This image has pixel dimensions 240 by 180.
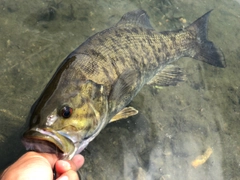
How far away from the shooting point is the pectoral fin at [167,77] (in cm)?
351

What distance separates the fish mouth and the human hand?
0.15 ft

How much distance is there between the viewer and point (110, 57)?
2682mm

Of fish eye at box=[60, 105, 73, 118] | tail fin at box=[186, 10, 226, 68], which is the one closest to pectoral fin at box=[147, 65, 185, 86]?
tail fin at box=[186, 10, 226, 68]

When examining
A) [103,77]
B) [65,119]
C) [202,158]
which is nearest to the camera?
[65,119]

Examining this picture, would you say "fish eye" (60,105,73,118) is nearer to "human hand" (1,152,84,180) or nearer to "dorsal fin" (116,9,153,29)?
"human hand" (1,152,84,180)

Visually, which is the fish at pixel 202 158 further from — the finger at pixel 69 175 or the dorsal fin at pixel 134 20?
the finger at pixel 69 175

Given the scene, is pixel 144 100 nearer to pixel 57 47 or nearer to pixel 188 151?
pixel 188 151

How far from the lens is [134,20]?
3.21 metres

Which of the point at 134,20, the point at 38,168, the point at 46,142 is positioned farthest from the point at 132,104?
the point at 38,168

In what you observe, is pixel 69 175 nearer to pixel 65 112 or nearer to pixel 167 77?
pixel 65 112

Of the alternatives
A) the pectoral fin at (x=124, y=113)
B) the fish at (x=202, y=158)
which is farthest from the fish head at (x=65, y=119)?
the fish at (x=202, y=158)

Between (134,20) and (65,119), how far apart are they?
66.0 inches

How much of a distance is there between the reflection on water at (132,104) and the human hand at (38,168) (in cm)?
109

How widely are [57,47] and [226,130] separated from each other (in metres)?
2.59
